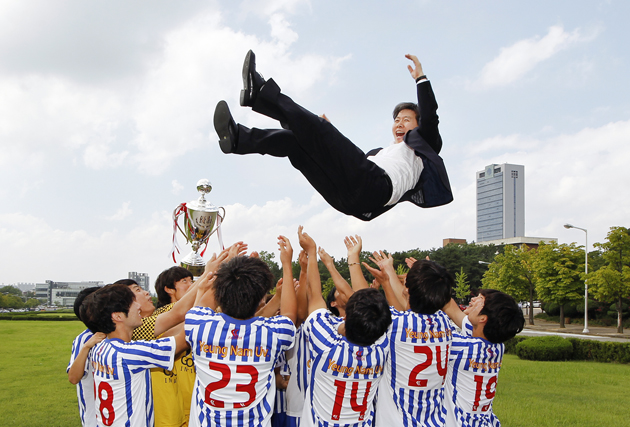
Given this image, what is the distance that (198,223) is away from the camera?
617cm

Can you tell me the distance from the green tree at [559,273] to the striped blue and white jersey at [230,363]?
29.7 metres

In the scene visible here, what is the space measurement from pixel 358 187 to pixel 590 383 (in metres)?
11.6

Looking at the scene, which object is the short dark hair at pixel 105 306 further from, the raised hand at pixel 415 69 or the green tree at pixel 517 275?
the green tree at pixel 517 275

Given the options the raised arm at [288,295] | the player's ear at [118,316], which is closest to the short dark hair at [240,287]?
the raised arm at [288,295]

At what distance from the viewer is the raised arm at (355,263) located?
3.86 m

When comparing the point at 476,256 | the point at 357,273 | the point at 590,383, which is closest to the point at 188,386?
the point at 357,273

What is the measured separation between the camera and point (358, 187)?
11.6 ft

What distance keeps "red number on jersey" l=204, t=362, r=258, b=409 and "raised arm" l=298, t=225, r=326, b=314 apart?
0.73 m

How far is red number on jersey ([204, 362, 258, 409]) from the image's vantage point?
2912mm

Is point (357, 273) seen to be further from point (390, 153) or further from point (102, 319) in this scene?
point (102, 319)

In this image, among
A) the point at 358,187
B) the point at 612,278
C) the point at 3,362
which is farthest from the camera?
the point at 612,278

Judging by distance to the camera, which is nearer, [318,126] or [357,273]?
[318,126]

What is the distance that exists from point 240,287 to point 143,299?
3.87 feet

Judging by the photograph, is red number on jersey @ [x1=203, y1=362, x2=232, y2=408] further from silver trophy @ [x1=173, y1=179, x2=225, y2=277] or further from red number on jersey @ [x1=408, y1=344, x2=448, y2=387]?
silver trophy @ [x1=173, y1=179, x2=225, y2=277]
